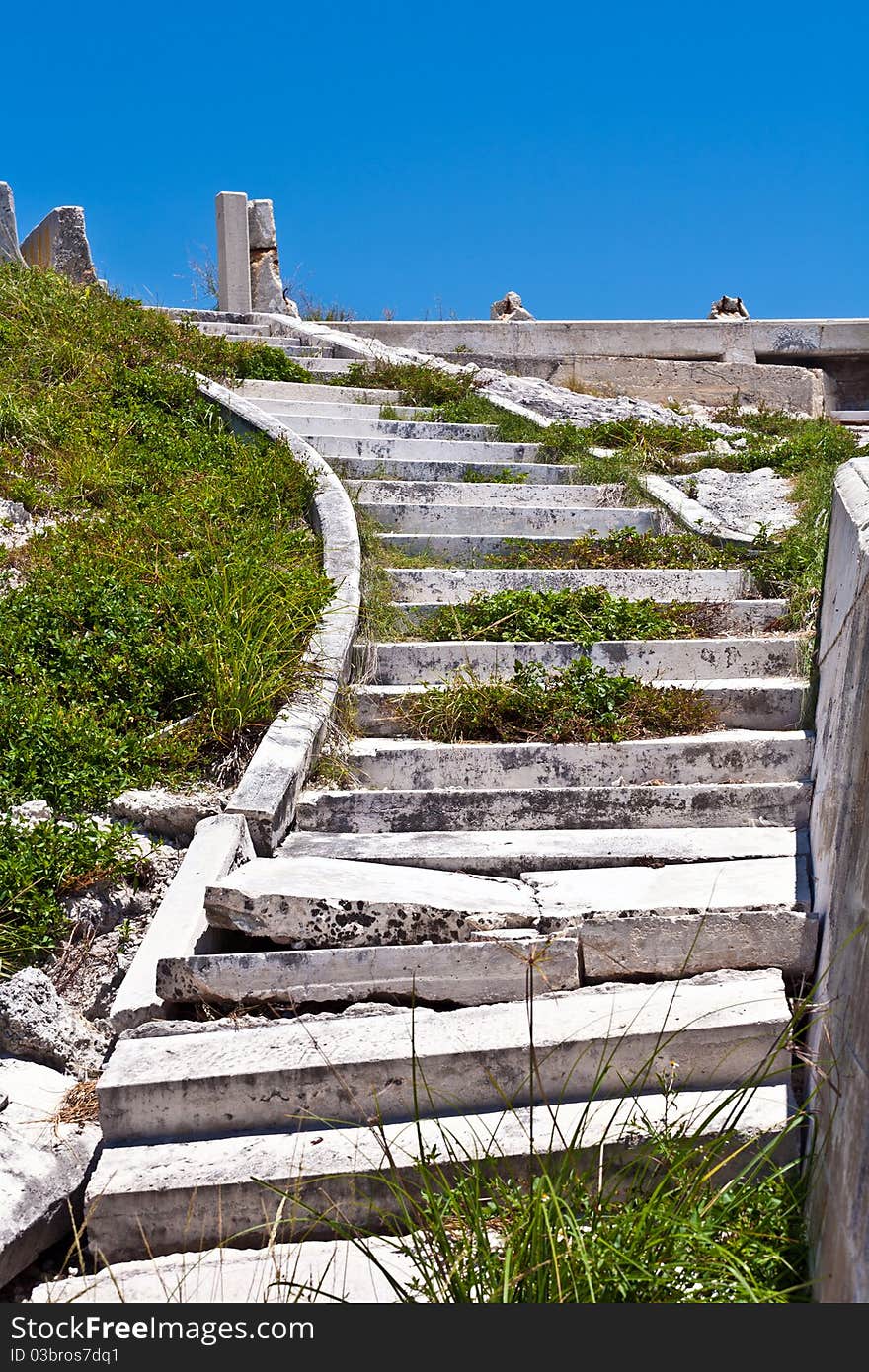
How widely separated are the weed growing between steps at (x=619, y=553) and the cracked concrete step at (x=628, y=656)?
1.31 metres

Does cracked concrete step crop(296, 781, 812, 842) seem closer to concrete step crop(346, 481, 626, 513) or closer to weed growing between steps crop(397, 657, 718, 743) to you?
Answer: weed growing between steps crop(397, 657, 718, 743)

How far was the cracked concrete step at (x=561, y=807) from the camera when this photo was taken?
4.83 m

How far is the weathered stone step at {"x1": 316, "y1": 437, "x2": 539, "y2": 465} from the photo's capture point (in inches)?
376

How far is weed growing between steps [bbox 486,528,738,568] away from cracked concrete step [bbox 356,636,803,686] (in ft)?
4.31

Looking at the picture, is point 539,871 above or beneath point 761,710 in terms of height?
beneath

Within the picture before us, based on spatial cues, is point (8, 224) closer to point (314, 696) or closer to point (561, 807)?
point (314, 696)

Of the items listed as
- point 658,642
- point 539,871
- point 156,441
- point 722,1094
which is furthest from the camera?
point 156,441

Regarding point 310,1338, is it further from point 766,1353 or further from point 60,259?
point 60,259

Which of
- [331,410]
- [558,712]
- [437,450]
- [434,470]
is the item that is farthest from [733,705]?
[331,410]

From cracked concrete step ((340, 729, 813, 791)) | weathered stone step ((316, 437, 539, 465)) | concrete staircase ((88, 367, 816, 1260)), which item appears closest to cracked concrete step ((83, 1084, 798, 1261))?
concrete staircase ((88, 367, 816, 1260))

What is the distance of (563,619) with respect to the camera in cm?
636

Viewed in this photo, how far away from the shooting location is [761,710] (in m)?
5.64

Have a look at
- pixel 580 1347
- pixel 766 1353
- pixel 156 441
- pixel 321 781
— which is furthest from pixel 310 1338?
pixel 156 441

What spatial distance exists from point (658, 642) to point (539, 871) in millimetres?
2134
